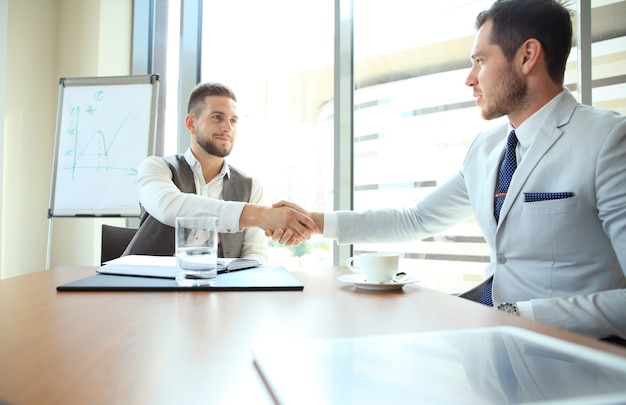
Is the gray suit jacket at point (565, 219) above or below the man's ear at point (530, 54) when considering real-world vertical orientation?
below

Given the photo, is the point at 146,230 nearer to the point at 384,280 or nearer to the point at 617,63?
the point at 384,280

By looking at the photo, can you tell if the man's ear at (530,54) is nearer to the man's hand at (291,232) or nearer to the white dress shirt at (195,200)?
the man's hand at (291,232)

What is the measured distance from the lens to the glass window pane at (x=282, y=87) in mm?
2938

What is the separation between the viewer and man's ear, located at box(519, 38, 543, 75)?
Result: 1457 mm

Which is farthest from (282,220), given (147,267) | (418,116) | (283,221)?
(418,116)

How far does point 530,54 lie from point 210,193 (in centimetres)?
145

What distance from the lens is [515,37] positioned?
1487 millimetres

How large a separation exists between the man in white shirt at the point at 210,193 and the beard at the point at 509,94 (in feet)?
2.43

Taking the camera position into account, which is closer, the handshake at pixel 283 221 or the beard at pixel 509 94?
the beard at pixel 509 94

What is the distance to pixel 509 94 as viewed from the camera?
1496mm

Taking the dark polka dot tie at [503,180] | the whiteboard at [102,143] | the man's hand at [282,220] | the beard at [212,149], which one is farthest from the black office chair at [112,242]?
the dark polka dot tie at [503,180]

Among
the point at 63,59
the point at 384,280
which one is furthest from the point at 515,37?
the point at 63,59

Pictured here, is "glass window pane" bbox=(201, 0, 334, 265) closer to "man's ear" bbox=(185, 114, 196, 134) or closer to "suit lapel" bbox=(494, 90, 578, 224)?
"man's ear" bbox=(185, 114, 196, 134)

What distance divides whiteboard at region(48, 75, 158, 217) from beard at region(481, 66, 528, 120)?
204 centimetres
